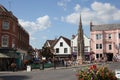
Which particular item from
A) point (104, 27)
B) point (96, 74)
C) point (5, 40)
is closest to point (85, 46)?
point (104, 27)

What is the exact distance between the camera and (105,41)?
82312 millimetres

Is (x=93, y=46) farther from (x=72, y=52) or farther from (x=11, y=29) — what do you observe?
(x=11, y=29)

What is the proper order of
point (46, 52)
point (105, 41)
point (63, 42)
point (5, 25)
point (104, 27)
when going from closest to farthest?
point (5, 25)
point (46, 52)
point (105, 41)
point (104, 27)
point (63, 42)

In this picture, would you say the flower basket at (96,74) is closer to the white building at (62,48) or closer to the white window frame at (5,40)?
the white window frame at (5,40)

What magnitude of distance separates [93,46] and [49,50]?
40.3 feet

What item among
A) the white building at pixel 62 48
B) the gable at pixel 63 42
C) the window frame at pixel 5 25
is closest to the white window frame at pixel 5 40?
the window frame at pixel 5 25

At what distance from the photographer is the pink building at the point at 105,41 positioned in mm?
80500

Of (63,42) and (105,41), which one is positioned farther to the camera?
(63,42)

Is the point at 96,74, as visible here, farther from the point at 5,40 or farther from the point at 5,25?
the point at 5,25

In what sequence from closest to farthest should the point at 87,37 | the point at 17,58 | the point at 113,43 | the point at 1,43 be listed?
the point at 1,43, the point at 17,58, the point at 113,43, the point at 87,37

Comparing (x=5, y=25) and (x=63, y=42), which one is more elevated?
(x=5, y=25)

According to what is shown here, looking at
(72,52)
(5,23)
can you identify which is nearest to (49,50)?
(72,52)

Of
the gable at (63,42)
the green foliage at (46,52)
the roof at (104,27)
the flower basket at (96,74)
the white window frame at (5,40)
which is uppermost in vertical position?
the roof at (104,27)

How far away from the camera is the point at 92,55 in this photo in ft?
271
